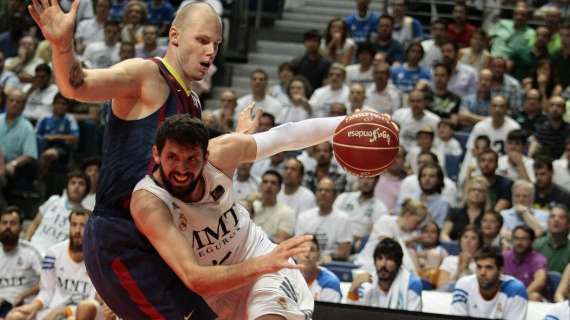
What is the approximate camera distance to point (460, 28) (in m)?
13.1

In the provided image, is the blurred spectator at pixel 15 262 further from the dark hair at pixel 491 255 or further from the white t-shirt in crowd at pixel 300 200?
the dark hair at pixel 491 255

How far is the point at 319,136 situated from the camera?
5445 millimetres

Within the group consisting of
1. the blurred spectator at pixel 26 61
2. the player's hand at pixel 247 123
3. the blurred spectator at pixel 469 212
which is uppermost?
the player's hand at pixel 247 123

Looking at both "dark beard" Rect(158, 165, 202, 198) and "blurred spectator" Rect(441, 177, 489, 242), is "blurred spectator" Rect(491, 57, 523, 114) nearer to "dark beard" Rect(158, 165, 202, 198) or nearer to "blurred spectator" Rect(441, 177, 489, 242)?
"blurred spectator" Rect(441, 177, 489, 242)

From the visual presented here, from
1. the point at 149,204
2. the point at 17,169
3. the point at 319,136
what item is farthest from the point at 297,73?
the point at 149,204

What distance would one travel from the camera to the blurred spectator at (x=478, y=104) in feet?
37.9

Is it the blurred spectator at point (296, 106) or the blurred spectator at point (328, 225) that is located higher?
the blurred spectator at point (296, 106)

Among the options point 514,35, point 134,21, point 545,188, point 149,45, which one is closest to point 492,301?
point 545,188

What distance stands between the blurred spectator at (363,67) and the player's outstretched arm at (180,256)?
25.8ft

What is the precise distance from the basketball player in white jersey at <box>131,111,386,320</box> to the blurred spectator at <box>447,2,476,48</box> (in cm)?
793

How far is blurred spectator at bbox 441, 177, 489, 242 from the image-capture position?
9883 millimetres

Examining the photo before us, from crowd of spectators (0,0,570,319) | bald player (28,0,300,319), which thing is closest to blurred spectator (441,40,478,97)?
crowd of spectators (0,0,570,319)

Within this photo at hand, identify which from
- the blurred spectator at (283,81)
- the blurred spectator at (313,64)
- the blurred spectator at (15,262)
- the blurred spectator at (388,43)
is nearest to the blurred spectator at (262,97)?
the blurred spectator at (283,81)

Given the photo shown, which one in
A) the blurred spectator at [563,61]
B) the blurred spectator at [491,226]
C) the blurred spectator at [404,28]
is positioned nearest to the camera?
the blurred spectator at [491,226]
